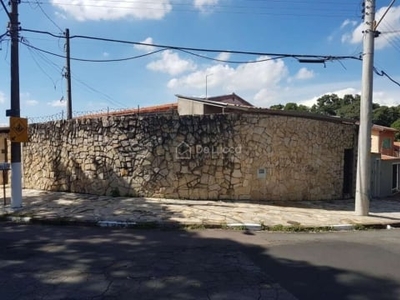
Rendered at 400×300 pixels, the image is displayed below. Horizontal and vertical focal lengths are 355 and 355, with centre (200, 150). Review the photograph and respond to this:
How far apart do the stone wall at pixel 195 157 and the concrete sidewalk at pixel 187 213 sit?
1.88ft

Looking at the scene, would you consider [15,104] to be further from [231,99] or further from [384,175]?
[384,175]

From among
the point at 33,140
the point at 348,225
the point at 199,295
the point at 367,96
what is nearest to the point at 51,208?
the point at 33,140

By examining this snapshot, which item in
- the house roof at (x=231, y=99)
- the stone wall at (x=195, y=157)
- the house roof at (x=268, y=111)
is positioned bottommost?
the stone wall at (x=195, y=157)

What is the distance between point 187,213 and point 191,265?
13.2ft

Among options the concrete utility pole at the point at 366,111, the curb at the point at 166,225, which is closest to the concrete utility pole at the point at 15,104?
the curb at the point at 166,225

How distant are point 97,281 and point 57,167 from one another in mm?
9686

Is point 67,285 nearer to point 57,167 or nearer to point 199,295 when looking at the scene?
point 199,295

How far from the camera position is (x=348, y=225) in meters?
9.05

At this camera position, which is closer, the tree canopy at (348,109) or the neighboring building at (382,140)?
the neighboring building at (382,140)

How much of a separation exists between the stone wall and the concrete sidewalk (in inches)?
22.6

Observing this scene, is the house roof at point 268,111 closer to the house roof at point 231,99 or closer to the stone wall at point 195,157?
the stone wall at point 195,157

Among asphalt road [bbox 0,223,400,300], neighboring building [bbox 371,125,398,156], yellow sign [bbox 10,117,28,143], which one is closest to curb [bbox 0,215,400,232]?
asphalt road [bbox 0,223,400,300]

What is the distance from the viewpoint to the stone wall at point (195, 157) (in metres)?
11.6

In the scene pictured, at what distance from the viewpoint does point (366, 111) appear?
10.1 m
